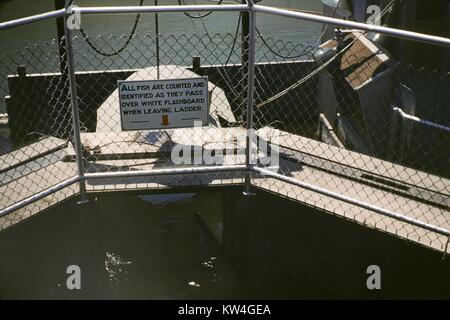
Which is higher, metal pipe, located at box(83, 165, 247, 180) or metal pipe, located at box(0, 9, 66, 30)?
metal pipe, located at box(0, 9, 66, 30)

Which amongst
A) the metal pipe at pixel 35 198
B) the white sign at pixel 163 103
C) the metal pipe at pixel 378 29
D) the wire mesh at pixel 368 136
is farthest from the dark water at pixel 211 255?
the metal pipe at pixel 378 29

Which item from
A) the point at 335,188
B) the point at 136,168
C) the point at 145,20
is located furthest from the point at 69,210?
the point at 145,20

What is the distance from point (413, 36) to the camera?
3.78m

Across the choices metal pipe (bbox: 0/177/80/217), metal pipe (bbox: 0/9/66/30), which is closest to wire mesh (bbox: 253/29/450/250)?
metal pipe (bbox: 0/177/80/217)

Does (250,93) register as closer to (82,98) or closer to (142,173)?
(142,173)

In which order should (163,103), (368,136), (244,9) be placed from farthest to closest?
1. (368,136)
2. (163,103)
3. (244,9)

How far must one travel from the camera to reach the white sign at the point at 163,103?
4.30 meters

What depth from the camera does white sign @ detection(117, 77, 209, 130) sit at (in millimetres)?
4301

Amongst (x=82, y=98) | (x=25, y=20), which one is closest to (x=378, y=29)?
(x=25, y=20)

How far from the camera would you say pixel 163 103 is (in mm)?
4371

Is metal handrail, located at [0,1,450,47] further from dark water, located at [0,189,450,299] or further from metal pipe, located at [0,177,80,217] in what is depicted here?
dark water, located at [0,189,450,299]

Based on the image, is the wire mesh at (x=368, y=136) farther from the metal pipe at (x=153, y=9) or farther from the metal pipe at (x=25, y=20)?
the metal pipe at (x=25, y=20)

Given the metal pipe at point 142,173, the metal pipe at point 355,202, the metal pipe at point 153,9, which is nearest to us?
the metal pipe at point 153,9
